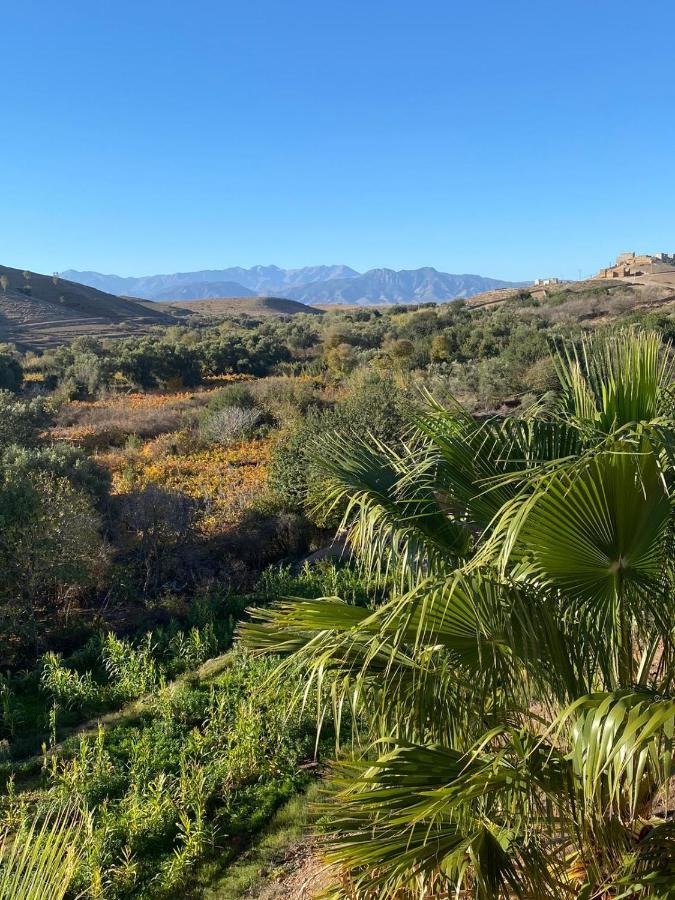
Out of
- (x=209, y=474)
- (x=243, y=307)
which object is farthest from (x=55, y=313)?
(x=209, y=474)

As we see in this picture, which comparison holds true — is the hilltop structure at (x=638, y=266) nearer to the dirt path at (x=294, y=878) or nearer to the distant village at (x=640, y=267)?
the distant village at (x=640, y=267)

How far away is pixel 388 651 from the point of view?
2.83m

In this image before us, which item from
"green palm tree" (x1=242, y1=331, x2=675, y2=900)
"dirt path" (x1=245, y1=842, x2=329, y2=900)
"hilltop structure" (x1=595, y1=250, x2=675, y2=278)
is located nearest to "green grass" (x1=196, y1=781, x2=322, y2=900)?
"dirt path" (x1=245, y1=842, x2=329, y2=900)

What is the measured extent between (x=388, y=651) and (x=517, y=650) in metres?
0.61

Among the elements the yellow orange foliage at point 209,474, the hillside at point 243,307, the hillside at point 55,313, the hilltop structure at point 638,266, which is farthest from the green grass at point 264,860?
the hillside at point 243,307

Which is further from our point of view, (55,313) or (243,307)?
(243,307)

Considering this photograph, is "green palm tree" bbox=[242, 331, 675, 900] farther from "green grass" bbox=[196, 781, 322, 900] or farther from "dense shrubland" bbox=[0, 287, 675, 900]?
"green grass" bbox=[196, 781, 322, 900]

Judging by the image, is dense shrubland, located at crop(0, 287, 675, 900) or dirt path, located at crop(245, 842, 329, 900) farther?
dirt path, located at crop(245, 842, 329, 900)

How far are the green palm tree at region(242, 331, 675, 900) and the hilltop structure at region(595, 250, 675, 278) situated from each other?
60437 mm

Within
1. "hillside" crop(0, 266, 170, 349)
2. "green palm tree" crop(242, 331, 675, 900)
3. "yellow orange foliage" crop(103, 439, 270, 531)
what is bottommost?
"yellow orange foliage" crop(103, 439, 270, 531)

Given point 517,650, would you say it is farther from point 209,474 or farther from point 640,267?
point 640,267

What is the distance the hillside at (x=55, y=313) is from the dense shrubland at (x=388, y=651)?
131 ft

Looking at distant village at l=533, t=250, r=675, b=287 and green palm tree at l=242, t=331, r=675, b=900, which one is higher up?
distant village at l=533, t=250, r=675, b=287

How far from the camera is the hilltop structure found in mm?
57438
